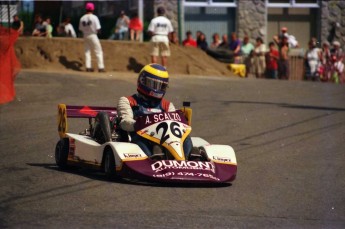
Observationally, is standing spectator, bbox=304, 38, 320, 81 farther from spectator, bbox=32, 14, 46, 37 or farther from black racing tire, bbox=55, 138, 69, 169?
black racing tire, bbox=55, 138, 69, 169

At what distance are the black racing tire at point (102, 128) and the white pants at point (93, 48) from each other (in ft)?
46.2

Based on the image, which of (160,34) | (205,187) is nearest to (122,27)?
(160,34)

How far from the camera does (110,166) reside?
11.3 meters

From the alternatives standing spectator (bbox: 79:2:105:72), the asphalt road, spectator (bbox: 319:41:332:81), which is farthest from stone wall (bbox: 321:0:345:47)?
standing spectator (bbox: 79:2:105:72)

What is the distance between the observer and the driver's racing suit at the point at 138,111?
37.7 feet

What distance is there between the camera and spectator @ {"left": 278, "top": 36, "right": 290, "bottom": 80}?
32.2 m

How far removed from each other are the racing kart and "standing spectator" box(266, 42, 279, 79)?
2004 cm

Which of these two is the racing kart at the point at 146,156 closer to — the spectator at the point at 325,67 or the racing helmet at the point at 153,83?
the racing helmet at the point at 153,83

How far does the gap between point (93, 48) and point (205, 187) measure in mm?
15950

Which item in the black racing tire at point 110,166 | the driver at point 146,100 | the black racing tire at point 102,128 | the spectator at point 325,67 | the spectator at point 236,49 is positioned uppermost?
the driver at point 146,100

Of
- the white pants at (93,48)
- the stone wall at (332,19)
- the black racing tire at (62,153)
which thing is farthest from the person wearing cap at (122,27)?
the black racing tire at (62,153)

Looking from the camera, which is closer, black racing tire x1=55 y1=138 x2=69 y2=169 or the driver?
the driver

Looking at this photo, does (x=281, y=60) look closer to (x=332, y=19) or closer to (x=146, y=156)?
(x=332, y=19)

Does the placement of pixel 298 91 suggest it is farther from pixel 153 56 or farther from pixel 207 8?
pixel 207 8
